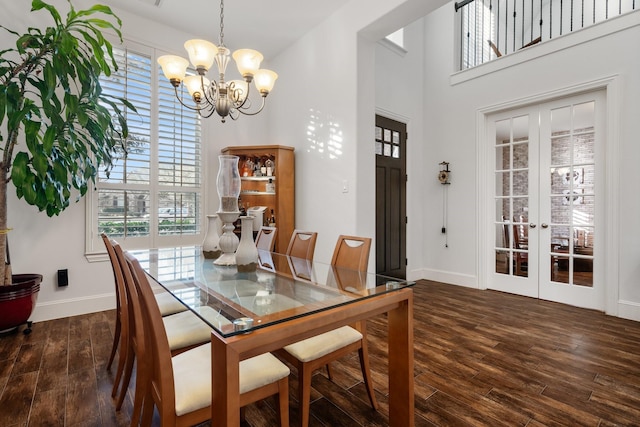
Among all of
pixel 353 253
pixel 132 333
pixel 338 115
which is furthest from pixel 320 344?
pixel 338 115

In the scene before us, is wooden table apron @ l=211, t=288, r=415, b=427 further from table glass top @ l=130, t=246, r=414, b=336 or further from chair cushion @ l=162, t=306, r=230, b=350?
chair cushion @ l=162, t=306, r=230, b=350

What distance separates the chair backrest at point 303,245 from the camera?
2.37 metres

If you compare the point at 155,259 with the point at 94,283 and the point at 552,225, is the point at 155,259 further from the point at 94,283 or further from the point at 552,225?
the point at 552,225

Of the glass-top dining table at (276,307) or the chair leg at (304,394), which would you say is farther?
the chair leg at (304,394)

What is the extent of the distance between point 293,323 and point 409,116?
14.3 ft

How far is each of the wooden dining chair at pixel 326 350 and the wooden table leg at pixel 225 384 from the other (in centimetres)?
51

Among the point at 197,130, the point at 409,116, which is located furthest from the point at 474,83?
the point at 197,130

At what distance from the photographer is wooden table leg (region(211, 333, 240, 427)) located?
91 centimetres

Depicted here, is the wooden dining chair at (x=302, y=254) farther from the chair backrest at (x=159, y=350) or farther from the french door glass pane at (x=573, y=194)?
the french door glass pane at (x=573, y=194)

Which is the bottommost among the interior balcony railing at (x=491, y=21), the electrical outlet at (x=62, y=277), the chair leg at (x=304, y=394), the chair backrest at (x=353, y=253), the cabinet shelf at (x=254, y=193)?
the chair leg at (x=304, y=394)

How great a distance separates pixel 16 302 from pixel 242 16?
11.6ft

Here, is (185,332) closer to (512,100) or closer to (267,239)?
(267,239)

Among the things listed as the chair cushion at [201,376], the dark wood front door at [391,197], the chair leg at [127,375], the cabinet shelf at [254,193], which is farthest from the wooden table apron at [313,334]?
the cabinet shelf at [254,193]

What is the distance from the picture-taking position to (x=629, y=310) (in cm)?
306
